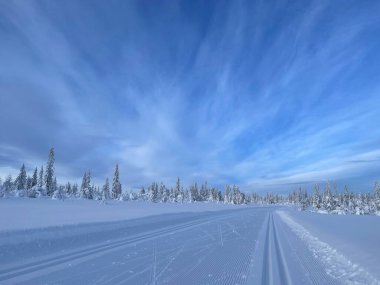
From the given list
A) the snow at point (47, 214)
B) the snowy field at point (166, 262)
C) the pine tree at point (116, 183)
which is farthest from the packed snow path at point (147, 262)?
the pine tree at point (116, 183)

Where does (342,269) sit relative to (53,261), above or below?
below

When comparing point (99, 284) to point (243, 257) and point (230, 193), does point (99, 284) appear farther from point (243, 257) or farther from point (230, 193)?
point (230, 193)

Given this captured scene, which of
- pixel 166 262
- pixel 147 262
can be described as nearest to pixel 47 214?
pixel 147 262

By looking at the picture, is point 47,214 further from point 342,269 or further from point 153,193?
point 153,193

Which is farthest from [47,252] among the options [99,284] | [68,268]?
[99,284]

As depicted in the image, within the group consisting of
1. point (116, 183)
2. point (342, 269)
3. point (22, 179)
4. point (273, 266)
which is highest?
point (22, 179)

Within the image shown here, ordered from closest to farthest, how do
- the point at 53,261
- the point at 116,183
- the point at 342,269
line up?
the point at 53,261, the point at 342,269, the point at 116,183

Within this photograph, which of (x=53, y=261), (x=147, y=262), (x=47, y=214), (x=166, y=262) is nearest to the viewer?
(x=53, y=261)

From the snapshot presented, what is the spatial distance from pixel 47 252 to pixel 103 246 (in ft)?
6.69

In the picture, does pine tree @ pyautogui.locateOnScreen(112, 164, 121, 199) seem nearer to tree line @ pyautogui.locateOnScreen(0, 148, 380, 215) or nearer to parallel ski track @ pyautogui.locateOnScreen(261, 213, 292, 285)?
tree line @ pyautogui.locateOnScreen(0, 148, 380, 215)

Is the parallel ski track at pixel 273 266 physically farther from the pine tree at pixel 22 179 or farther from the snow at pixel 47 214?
the pine tree at pixel 22 179

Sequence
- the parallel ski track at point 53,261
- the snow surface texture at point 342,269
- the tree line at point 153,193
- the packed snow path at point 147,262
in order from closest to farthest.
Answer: the packed snow path at point 147,262
the parallel ski track at point 53,261
the snow surface texture at point 342,269
the tree line at point 153,193

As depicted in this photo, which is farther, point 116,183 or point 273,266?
point 116,183

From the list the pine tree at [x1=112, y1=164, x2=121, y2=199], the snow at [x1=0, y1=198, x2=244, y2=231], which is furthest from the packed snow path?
the pine tree at [x1=112, y1=164, x2=121, y2=199]
